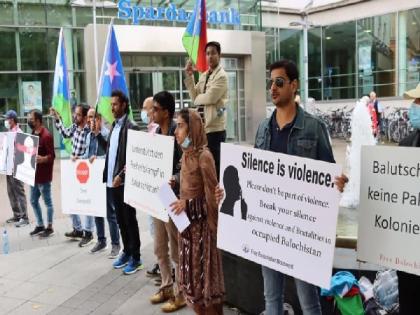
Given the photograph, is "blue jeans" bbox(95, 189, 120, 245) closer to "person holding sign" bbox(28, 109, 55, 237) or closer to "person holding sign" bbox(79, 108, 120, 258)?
"person holding sign" bbox(79, 108, 120, 258)

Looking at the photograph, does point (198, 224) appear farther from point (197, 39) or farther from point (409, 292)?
point (197, 39)

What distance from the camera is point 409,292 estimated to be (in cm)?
316

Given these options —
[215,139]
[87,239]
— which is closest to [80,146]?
[87,239]

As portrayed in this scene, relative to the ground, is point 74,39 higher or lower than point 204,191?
higher

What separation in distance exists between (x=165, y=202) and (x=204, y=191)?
1.07 ft

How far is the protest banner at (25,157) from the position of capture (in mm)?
7788

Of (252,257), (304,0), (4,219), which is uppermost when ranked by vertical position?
(304,0)

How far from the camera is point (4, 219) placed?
9469 mm

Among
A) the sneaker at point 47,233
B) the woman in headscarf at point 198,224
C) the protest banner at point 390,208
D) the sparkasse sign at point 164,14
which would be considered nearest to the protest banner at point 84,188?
the sneaker at point 47,233

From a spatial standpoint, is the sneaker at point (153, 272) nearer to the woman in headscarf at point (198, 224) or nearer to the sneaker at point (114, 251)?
the sneaker at point (114, 251)

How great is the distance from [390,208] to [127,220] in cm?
353

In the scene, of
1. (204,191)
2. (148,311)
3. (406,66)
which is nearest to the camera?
(204,191)

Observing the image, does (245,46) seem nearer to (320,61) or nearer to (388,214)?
(320,61)

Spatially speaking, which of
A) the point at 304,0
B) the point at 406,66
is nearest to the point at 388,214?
the point at 406,66
